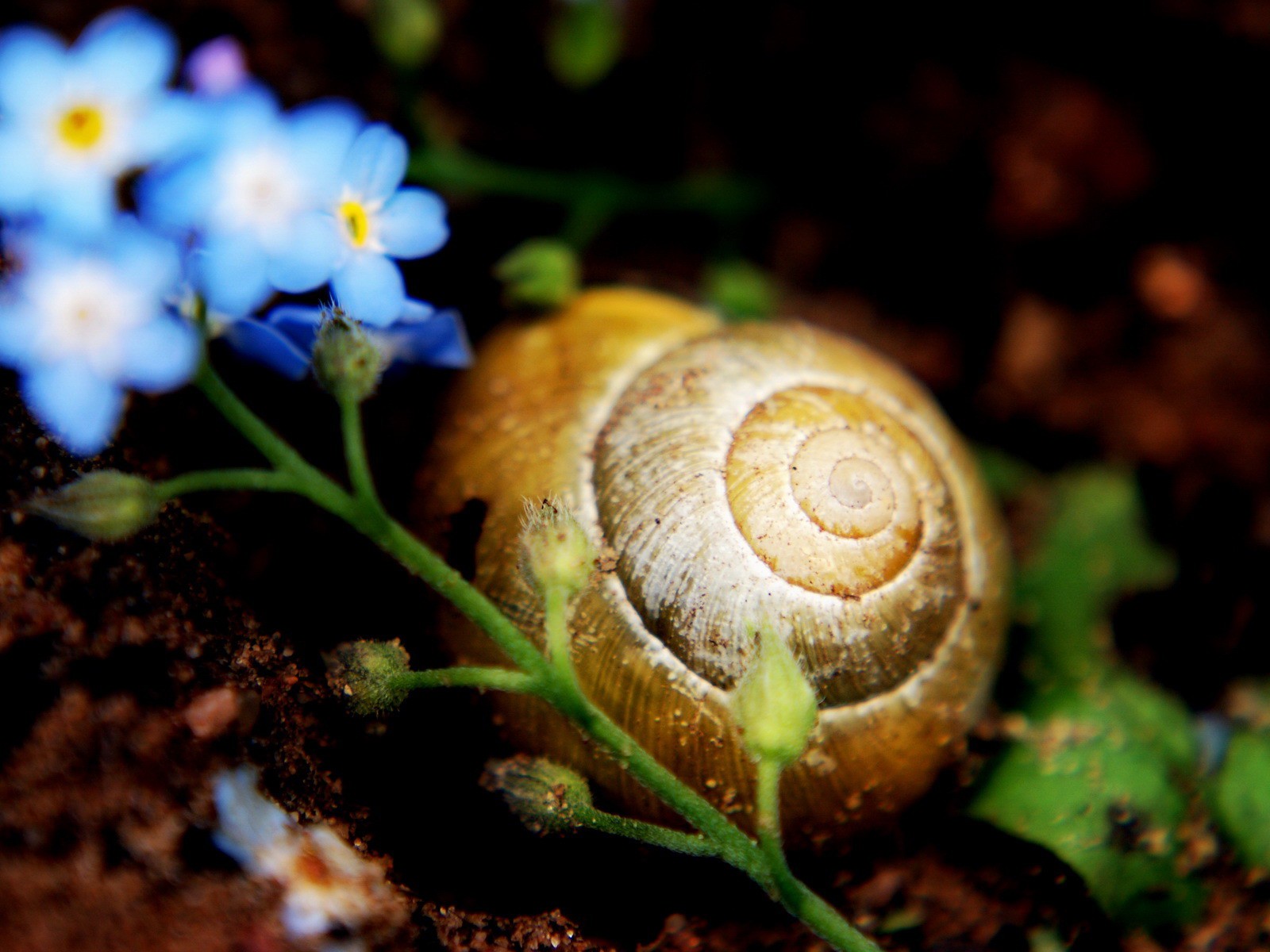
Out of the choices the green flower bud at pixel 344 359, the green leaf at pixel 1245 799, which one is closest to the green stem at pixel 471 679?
the green flower bud at pixel 344 359

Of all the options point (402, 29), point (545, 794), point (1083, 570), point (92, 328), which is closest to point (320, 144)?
point (92, 328)

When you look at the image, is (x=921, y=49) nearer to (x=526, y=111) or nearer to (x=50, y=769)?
(x=526, y=111)

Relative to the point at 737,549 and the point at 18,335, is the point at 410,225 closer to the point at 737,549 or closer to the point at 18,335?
the point at 18,335

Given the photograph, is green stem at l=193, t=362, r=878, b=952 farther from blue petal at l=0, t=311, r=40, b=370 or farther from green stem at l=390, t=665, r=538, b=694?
blue petal at l=0, t=311, r=40, b=370

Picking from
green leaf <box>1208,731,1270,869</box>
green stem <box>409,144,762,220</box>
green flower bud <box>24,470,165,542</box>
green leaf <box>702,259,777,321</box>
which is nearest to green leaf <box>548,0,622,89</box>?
green stem <box>409,144,762,220</box>

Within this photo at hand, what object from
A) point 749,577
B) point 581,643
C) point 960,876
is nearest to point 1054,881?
point 960,876
